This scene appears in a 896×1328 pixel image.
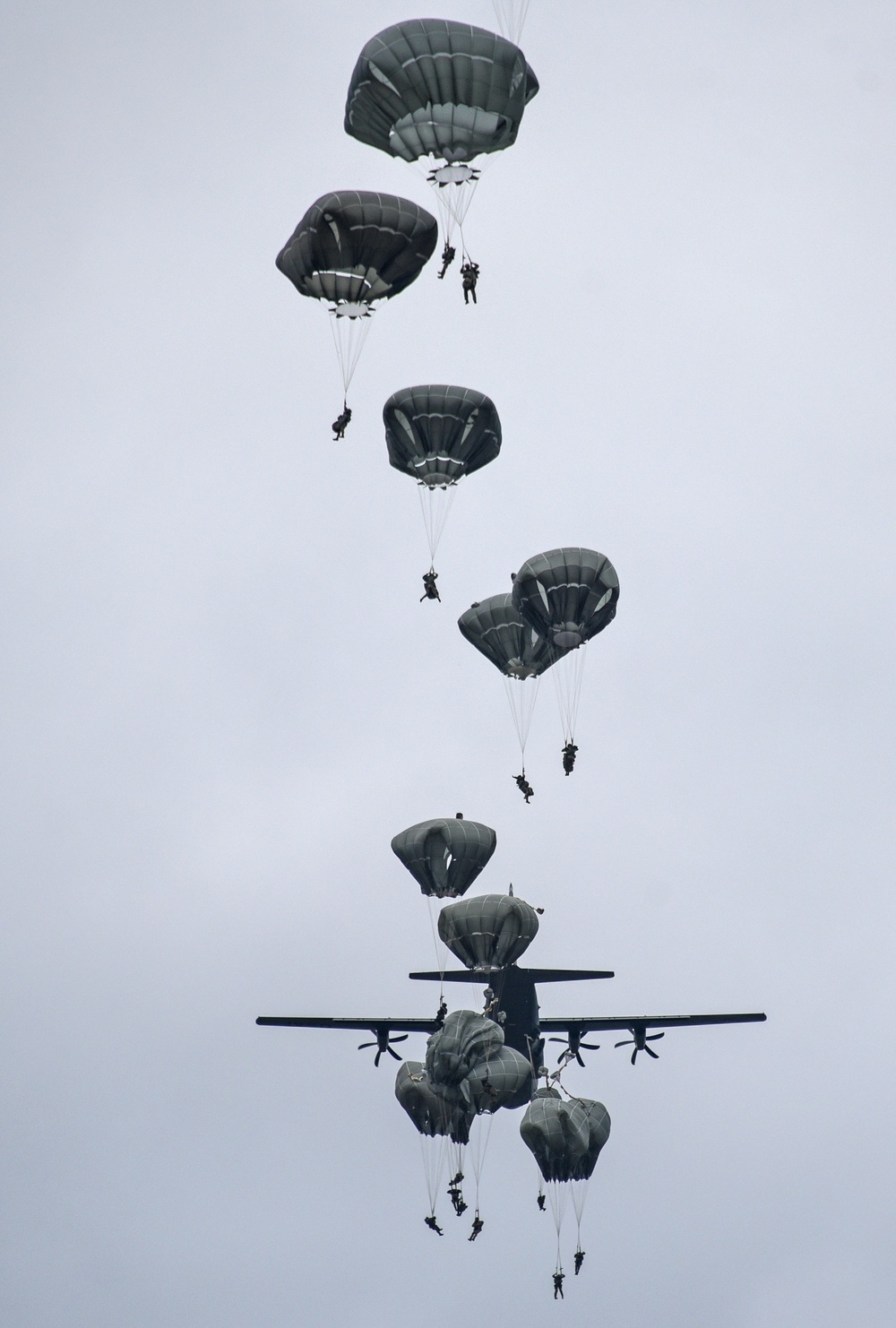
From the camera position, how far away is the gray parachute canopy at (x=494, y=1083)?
1634 inches

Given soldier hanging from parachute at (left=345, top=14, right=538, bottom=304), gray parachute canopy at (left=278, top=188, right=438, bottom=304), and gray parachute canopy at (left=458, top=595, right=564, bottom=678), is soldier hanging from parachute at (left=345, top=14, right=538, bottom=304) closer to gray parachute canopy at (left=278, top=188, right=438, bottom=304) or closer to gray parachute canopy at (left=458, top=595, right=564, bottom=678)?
gray parachute canopy at (left=278, top=188, right=438, bottom=304)

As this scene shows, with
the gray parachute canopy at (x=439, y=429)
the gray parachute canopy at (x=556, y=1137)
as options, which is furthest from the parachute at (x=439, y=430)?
the gray parachute canopy at (x=556, y=1137)

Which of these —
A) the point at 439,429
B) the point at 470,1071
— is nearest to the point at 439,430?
the point at 439,429

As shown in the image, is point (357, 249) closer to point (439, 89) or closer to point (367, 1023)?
point (439, 89)

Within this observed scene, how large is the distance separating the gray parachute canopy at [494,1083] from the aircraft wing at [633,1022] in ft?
49.0

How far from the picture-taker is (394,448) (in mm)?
41719

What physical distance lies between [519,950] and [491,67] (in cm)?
2192

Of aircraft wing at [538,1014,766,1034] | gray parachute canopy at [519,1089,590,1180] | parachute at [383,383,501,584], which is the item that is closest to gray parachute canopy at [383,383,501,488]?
parachute at [383,383,501,584]

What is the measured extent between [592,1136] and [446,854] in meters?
8.79

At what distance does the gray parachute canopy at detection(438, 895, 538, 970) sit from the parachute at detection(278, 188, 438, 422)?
1444cm

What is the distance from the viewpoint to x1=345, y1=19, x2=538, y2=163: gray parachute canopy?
114 feet

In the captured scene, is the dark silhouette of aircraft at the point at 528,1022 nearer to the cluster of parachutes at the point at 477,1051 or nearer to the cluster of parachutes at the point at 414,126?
the cluster of parachutes at the point at 477,1051

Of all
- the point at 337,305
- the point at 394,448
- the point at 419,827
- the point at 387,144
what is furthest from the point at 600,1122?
the point at 387,144

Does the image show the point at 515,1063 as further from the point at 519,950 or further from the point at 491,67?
the point at 491,67
